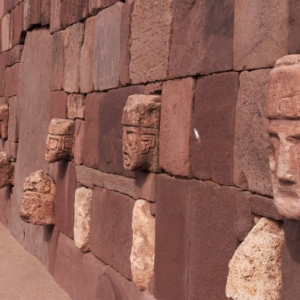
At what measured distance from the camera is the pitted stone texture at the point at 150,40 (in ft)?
13.0

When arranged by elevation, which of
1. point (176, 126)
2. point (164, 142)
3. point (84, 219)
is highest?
point (176, 126)

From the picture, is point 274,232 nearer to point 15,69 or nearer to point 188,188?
point 188,188

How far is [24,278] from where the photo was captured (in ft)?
20.0

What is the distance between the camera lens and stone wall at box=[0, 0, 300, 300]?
3.04 m

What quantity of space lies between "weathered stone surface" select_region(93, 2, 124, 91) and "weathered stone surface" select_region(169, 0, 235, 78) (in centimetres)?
97

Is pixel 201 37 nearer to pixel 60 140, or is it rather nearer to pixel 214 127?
pixel 214 127

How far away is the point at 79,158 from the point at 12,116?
10.2 feet

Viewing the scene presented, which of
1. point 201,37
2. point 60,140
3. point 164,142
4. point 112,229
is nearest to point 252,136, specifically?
point 201,37

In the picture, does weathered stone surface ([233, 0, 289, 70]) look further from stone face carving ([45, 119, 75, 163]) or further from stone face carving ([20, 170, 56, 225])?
stone face carving ([20, 170, 56, 225])

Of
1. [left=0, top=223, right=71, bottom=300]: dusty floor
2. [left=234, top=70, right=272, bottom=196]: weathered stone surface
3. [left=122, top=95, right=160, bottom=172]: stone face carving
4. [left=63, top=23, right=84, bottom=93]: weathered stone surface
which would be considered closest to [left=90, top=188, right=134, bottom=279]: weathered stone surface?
[left=122, top=95, right=160, bottom=172]: stone face carving

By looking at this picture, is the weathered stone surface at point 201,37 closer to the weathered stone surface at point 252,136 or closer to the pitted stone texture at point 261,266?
the weathered stone surface at point 252,136

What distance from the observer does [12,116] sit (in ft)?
27.2

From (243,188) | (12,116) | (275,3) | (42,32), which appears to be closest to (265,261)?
(243,188)

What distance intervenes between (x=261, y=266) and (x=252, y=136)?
2.24 feet
